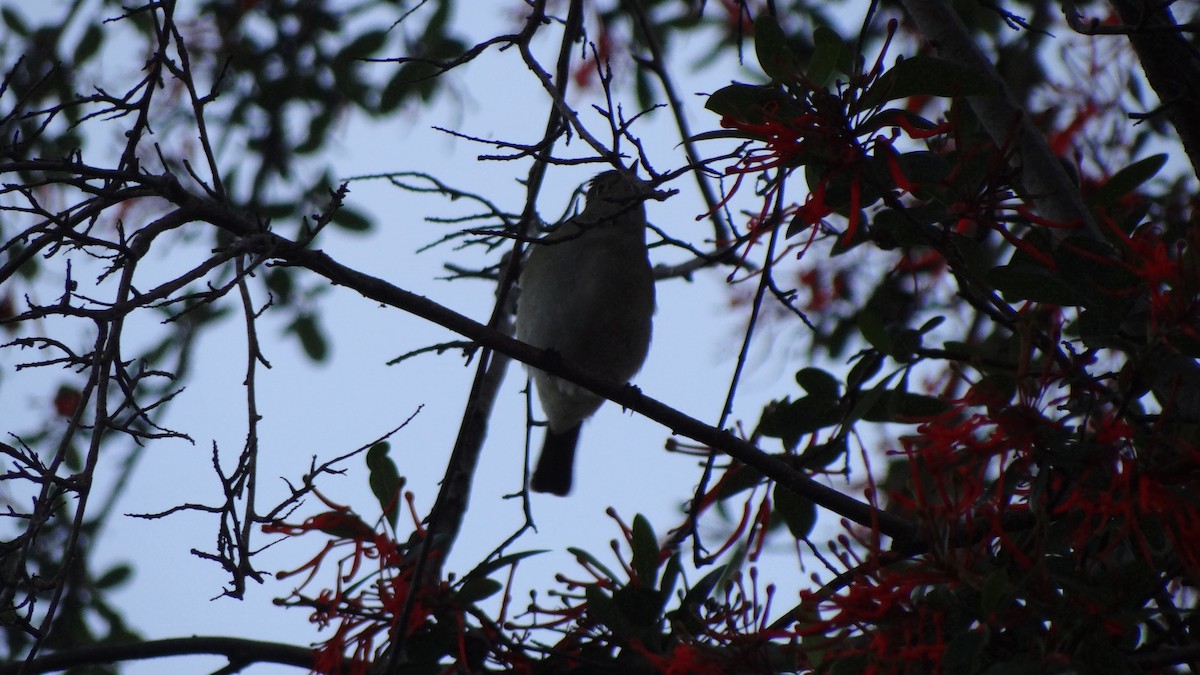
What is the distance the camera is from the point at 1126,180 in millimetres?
3025

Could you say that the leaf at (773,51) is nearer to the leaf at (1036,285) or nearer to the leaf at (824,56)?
the leaf at (824,56)

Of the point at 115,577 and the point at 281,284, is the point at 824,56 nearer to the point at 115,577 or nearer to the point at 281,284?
the point at 281,284

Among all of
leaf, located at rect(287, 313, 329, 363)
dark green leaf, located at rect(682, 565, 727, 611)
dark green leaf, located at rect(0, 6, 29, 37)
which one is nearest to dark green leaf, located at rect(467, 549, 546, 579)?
dark green leaf, located at rect(682, 565, 727, 611)

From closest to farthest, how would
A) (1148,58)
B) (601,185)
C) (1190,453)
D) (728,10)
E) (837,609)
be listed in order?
(1190,453) → (837,609) → (1148,58) → (601,185) → (728,10)

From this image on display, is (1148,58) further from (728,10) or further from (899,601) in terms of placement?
(728,10)

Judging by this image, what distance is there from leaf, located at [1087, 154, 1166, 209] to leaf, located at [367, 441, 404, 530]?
2.09m

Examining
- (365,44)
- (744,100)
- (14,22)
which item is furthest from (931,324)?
(14,22)

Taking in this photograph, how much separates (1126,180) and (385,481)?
2.20 metres

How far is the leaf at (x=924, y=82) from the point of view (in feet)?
8.79

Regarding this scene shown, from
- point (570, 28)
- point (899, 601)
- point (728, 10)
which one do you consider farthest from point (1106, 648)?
point (728, 10)

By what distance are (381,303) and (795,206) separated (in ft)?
4.43

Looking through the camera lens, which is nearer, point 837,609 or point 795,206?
point 837,609

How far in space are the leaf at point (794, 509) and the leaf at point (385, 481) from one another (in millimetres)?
1106

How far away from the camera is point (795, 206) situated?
140 inches
